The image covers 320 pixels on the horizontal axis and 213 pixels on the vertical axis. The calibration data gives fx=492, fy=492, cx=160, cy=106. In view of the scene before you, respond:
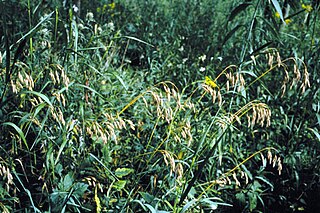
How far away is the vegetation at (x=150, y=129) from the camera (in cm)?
210

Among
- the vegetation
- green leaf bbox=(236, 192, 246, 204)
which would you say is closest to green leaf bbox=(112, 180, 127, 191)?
the vegetation

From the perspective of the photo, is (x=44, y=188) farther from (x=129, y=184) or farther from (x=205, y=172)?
(x=205, y=172)

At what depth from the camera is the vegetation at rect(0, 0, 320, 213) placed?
210cm

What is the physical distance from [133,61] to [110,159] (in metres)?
2.59

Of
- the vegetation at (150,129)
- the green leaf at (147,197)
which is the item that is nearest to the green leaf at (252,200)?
the vegetation at (150,129)

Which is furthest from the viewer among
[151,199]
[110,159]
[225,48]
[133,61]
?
[133,61]

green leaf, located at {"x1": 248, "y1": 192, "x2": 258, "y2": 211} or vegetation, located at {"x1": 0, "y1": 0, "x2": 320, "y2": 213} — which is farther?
green leaf, located at {"x1": 248, "y1": 192, "x2": 258, "y2": 211}

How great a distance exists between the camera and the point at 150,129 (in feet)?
8.64

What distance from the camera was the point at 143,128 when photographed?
2561 mm

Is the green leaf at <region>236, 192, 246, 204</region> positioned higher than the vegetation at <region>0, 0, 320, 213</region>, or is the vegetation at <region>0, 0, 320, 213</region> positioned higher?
the vegetation at <region>0, 0, 320, 213</region>

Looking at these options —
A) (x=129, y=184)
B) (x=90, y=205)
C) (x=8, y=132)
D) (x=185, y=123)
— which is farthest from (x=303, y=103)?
(x=8, y=132)

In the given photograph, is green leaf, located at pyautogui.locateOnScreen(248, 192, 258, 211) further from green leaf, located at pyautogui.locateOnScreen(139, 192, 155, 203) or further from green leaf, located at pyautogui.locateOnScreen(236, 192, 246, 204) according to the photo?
green leaf, located at pyautogui.locateOnScreen(139, 192, 155, 203)

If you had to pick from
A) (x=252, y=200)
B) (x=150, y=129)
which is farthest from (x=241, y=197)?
(x=150, y=129)

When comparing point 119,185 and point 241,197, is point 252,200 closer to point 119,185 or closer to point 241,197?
point 241,197
